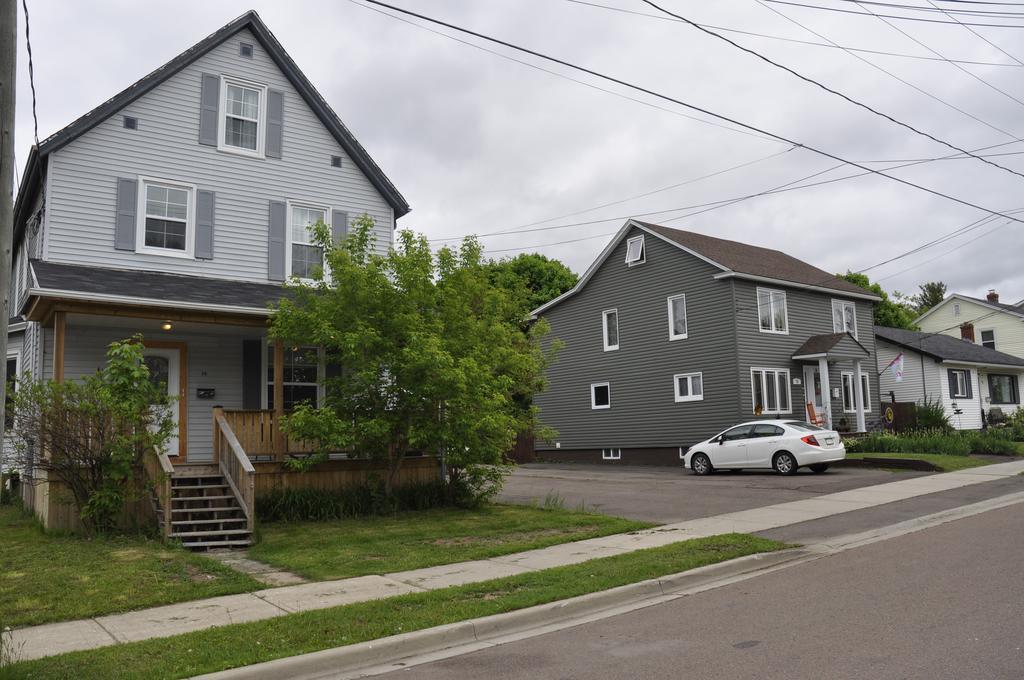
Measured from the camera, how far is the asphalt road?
5.68 metres

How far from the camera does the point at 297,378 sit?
1695cm

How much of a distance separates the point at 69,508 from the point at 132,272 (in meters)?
5.04

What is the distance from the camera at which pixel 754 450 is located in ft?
72.4

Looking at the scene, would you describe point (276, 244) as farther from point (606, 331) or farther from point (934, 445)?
point (934, 445)

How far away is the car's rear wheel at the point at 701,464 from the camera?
920 inches

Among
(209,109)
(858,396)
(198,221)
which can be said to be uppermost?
(209,109)

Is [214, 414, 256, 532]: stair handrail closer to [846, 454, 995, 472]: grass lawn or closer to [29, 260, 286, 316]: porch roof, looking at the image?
[29, 260, 286, 316]: porch roof

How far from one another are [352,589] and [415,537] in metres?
3.47

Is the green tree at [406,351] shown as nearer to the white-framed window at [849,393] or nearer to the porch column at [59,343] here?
the porch column at [59,343]

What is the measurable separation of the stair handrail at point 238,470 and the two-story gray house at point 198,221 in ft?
0.85

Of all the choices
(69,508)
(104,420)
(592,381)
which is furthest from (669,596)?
(592,381)

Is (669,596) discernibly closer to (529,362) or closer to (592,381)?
(529,362)

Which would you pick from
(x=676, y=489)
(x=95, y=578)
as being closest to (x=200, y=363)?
(x=95, y=578)

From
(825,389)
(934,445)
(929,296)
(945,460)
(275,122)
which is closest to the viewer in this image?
(275,122)
